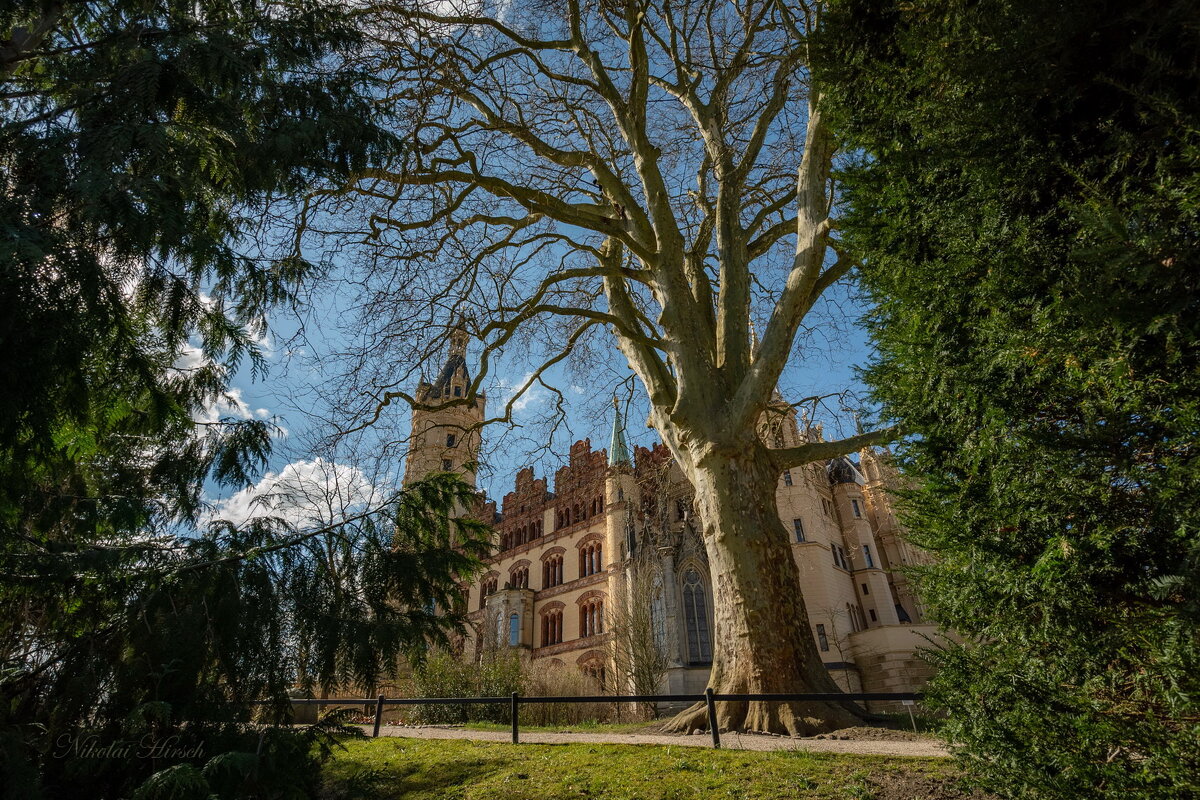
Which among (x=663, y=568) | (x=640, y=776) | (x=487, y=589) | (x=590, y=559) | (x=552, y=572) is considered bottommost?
(x=640, y=776)

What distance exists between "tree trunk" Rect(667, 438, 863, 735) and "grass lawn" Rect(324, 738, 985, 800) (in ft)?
3.82

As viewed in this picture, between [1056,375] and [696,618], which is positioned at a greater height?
[696,618]

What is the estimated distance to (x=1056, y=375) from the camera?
242 centimetres

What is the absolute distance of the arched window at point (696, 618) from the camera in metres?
24.6

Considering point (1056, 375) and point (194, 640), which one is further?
point (194, 640)

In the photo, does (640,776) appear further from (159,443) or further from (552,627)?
(552,627)

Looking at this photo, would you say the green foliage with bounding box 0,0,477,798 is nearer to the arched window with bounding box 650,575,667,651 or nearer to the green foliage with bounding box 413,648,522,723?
the green foliage with bounding box 413,648,522,723

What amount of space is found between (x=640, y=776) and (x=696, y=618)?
2208 cm

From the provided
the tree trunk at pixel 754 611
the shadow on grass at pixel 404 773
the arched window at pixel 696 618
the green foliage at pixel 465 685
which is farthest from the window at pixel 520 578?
the tree trunk at pixel 754 611

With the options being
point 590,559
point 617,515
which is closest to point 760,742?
point 617,515

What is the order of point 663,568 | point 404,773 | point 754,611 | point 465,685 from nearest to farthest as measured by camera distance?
point 404,773 → point 754,611 → point 465,685 → point 663,568

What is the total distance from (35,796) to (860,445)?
763 centimetres

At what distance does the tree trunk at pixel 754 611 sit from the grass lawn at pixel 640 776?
3.82 feet

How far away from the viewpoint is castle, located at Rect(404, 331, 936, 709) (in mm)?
24906
